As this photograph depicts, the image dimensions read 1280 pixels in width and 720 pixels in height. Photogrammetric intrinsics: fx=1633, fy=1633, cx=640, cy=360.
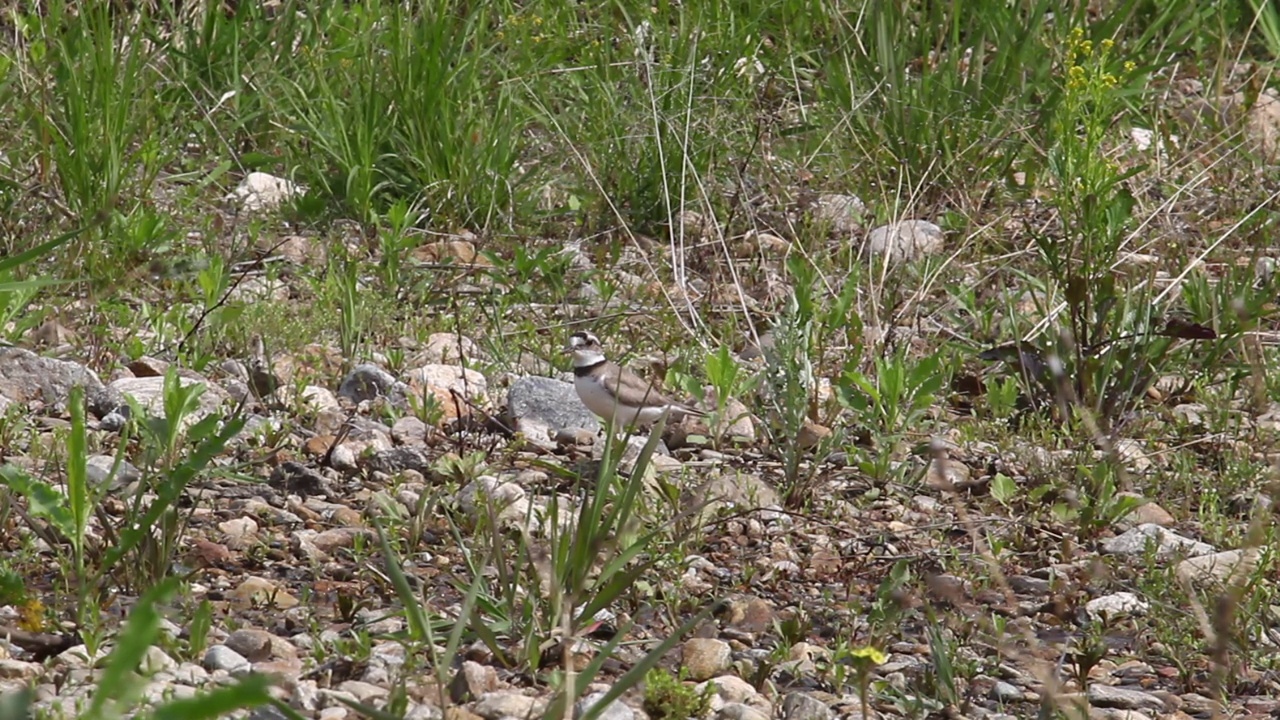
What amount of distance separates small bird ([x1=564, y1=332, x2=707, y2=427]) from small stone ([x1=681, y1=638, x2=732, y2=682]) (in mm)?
1183

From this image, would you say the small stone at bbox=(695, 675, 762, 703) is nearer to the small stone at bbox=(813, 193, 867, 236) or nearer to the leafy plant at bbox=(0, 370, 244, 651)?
the leafy plant at bbox=(0, 370, 244, 651)

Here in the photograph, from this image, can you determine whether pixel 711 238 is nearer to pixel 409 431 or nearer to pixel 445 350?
pixel 445 350

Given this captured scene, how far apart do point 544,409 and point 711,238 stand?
1.43 metres

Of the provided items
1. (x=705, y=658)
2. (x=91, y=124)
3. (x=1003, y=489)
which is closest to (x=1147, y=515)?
(x=1003, y=489)

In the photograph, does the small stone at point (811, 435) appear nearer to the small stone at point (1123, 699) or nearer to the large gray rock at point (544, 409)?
the large gray rock at point (544, 409)

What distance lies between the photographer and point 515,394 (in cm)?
447

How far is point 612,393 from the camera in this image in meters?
4.23

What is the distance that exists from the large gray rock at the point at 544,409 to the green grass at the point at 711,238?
0.24 metres

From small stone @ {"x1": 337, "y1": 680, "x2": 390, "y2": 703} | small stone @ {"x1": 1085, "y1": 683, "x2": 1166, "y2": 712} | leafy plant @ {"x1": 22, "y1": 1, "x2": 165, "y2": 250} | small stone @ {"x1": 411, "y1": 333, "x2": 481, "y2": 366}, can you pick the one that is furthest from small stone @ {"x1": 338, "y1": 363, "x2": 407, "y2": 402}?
small stone @ {"x1": 1085, "y1": 683, "x2": 1166, "y2": 712}

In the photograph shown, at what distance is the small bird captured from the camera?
4.23 meters

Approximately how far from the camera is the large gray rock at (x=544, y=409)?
4426 millimetres

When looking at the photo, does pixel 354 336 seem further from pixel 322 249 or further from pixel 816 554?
pixel 816 554

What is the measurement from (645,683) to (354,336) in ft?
7.50

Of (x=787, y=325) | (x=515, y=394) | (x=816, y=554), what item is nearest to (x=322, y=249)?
(x=515, y=394)
